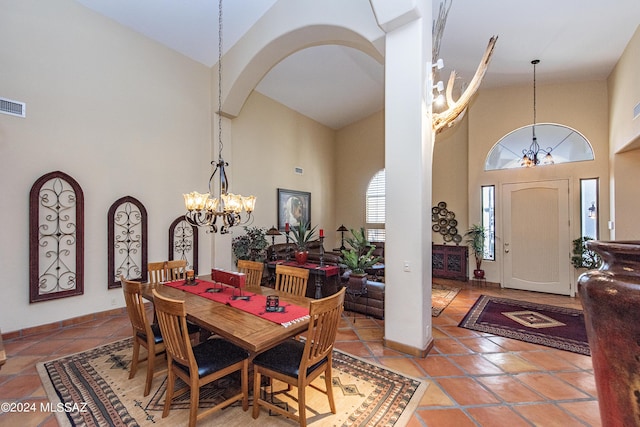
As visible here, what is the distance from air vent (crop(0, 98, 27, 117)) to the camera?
351cm

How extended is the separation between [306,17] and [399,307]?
4213 millimetres

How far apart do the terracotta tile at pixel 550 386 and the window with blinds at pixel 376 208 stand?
5774 mm

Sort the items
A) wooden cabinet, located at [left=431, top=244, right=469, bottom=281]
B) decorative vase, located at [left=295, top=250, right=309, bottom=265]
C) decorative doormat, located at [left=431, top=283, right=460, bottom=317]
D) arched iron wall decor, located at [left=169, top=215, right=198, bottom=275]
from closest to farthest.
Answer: decorative doormat, located at [left=431, top=283, right=460, bottom=317]
arched iron wall decor, located at [left=169, top=215, right=198, bottom=275]
decorative vase, located at [left=295, top=250, right=309, bottom=265]
wooden cabinet, located at [left=431, top=244, right=469, bottom=281]

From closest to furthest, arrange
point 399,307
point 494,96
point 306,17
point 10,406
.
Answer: point 10,406, point 399,307, point 306,17, point 494,96

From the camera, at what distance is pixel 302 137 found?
8.06 m

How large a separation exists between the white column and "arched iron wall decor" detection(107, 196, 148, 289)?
3.98 meters

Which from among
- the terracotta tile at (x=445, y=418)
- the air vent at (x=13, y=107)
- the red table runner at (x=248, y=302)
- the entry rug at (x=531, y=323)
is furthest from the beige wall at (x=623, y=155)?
the air vent at (x=13, y=107)

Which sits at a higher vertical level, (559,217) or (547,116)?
(547,116)

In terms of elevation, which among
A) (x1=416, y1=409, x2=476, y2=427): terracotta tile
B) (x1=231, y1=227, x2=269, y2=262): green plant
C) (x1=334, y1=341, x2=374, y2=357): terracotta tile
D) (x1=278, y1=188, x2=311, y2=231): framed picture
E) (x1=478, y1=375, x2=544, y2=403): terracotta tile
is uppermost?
Answer: (x1=278, y1=188, x2=311, y2=231): framed picture

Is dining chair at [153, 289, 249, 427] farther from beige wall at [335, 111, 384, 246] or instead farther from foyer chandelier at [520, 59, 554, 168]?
beige wall at [335, 111, 384, 246]

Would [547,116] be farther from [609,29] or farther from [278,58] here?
[278,58]

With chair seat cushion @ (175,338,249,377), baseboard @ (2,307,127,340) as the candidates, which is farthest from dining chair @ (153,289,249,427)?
baseboard @ (2,307,127,340)

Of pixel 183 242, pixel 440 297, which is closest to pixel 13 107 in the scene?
pixel 183 242

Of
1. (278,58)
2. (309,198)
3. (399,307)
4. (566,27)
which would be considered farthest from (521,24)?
(309,198)
